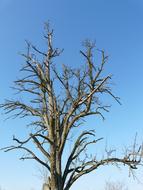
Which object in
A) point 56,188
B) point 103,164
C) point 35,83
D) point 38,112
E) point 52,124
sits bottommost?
point 56,188

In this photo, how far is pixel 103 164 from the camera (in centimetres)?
1586

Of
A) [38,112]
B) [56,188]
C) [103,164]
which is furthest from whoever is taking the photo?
[38,112]

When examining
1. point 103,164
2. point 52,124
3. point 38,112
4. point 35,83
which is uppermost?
point 35,83

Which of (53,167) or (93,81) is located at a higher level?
(93,81)

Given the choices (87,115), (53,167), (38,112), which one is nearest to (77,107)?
(87,115)

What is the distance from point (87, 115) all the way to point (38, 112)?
2553 millimetres

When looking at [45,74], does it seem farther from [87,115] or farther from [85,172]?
[85,172]

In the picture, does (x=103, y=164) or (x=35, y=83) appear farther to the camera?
(x=35, y=83)

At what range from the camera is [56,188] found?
14.8 meters

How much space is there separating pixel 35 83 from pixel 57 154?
400cm

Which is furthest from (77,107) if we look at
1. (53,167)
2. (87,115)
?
(53,167)

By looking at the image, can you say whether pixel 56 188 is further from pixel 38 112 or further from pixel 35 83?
pixel 35 83

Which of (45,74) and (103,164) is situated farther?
(45,74)

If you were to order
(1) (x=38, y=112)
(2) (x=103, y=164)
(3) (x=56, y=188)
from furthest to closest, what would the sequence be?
1. (1) (x=38, y=112)
2. (2) (x=103, y=164)
3. (3) (x=56, y=188)
